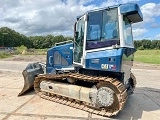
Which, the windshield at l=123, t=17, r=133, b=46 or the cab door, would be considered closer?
the windshield at l=123, t=17, r=133, b=46

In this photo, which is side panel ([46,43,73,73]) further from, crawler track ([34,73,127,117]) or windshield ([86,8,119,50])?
windshield ([86,8,119,50])

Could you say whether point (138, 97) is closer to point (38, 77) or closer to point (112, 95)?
point (112, 95)

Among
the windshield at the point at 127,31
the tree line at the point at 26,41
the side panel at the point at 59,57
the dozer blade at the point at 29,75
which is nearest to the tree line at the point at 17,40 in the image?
the tree line at the point at 26,41

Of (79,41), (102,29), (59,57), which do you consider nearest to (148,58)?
(59,57)

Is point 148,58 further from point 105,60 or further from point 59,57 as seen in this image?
point 105,60

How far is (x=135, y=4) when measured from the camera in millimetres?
6199

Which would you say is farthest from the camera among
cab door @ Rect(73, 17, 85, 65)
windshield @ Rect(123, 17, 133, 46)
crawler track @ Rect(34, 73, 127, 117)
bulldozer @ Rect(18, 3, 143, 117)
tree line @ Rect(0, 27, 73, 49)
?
tree line @ Rect(0, 27, 73, 49)

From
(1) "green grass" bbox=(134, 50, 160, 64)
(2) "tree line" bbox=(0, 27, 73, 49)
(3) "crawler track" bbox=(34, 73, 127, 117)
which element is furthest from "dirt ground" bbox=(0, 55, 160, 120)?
(2) "tree line" bbox=(0, 27, 73, 49)

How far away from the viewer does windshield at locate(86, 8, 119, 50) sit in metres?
6.41

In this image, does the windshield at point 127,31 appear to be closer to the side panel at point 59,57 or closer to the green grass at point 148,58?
the side panel at point 59,57

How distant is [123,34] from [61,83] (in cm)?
278

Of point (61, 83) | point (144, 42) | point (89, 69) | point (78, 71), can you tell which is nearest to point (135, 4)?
point (89, 69)

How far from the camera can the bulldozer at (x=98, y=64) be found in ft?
20.4

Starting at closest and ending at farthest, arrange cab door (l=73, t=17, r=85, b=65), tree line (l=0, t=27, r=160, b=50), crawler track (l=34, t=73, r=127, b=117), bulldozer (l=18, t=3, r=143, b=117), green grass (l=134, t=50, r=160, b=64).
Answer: crawler track (l=34, t=73, r=127, b=117)
bulldozer (l=18, t=3, r=143, b=117)
cab door (l=73, t=17, r=85, b=65)
green grass (l=134, t=50, r=160, b=64)
tree line (l=0, t=27, r=160, b=50)
